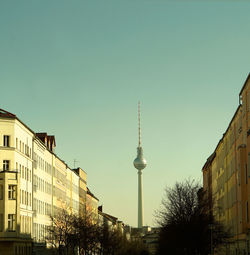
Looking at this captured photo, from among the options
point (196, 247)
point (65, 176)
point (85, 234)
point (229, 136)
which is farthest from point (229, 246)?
point (65, 176)

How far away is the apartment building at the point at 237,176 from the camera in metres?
54.3

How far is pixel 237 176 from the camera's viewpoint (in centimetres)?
6228

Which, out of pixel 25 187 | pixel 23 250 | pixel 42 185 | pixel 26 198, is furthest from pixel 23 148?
pixel 42 185

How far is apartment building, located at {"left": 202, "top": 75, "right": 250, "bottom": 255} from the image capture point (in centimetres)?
5428

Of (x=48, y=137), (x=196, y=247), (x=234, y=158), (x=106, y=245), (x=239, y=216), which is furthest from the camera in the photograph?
(x=106, y=245)

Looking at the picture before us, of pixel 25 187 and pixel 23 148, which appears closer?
pixel 25 187

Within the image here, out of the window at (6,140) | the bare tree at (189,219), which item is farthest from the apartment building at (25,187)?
the bare tree at (189,219)

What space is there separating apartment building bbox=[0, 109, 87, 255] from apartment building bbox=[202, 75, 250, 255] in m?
24.5

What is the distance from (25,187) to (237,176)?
29.0m

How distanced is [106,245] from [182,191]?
39.8 metres

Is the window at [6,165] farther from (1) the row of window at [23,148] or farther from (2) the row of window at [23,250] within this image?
(2) the row of window at [23,250]

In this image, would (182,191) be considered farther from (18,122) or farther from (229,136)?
(18,122)

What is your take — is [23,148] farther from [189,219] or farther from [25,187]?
[189,219]

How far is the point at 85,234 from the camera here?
91438mm
